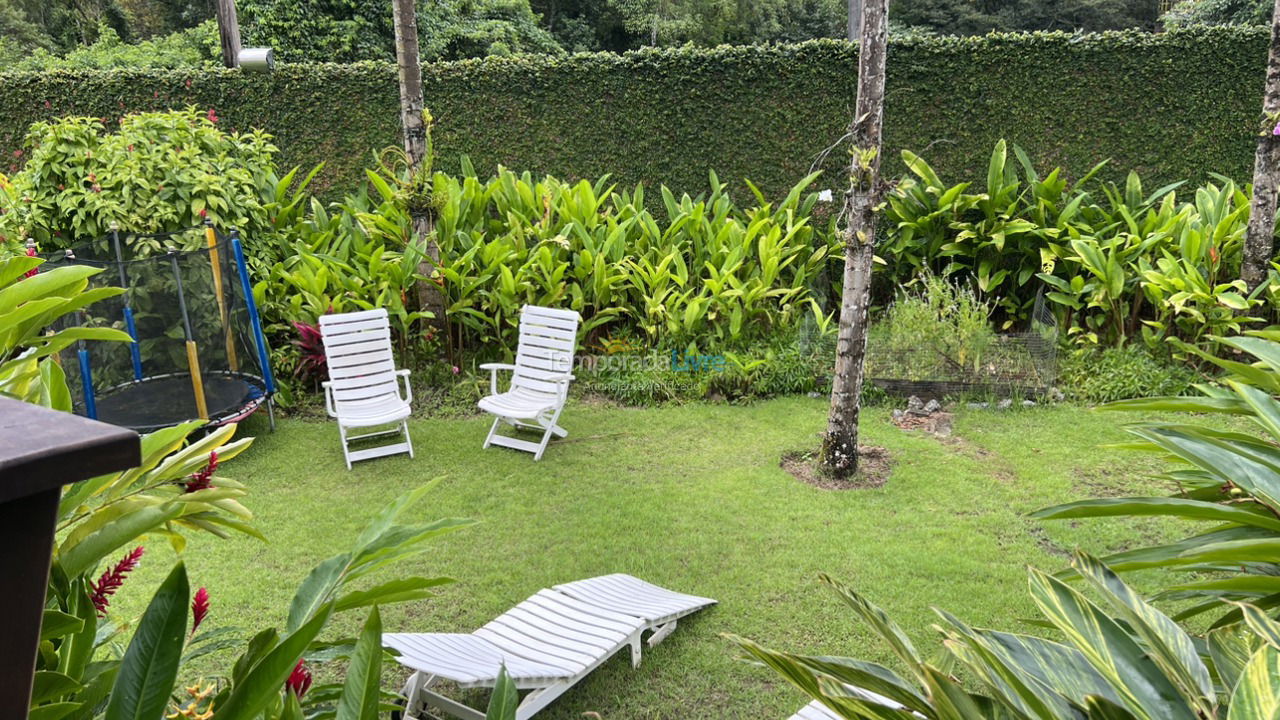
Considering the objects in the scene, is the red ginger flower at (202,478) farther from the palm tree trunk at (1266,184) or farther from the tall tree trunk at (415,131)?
the palm tree trunk at (1266,184)

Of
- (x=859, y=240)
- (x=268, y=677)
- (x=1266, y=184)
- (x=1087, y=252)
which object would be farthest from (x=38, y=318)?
(x=1266, y=184)

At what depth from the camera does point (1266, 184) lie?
590cm

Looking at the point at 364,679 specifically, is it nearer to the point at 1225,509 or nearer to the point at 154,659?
the point at 154,659

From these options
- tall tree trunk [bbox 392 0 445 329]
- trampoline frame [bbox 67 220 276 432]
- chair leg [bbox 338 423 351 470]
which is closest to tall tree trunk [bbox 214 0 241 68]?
tall tree trunk [bbox 392 0 445 329]

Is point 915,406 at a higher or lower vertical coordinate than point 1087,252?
lower

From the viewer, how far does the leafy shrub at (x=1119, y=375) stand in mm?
6020

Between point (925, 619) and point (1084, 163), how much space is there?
21.8 ft

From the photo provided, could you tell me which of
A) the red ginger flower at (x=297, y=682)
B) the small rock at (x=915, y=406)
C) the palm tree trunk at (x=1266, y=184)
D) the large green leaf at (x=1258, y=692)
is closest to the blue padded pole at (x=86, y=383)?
the red ginger flower at (x=297, y=682)

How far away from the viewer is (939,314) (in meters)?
6.54

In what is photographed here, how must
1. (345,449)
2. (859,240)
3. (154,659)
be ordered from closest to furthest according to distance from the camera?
1. (154,659)
2. (859,240)
3. (345,449)

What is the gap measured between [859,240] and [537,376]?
247cm

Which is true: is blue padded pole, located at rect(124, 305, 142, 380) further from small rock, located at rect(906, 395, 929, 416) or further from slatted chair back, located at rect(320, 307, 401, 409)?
small rock, located at rect(906, 395, 929, 416)

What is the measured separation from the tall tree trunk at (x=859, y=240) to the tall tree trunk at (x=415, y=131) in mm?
3208

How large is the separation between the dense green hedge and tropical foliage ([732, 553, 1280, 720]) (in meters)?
7.91
